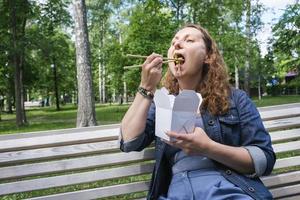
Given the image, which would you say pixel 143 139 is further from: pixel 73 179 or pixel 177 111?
pixel 177 111

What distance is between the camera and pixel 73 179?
2.83 metres

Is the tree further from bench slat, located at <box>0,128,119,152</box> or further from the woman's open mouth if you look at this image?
the woman's open mouth

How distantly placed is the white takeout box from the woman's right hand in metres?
0.17

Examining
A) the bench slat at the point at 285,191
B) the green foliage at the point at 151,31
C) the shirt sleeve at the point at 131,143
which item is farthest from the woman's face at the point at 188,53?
the green foliage at the point at 151,31

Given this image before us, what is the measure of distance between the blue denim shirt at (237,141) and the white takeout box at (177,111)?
1.12ft

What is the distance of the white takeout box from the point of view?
→ 2170 mm

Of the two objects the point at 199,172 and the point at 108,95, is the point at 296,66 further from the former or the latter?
the point at 108,95

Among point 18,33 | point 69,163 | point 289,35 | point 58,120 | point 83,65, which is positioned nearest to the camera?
point 69,163

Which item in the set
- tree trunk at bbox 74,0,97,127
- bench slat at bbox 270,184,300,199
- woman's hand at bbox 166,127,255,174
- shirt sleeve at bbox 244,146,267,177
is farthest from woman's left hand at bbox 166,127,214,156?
tree trunk at bbox 74,0,97,127

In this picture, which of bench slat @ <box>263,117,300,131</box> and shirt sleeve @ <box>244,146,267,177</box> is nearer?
shirt sleeve @ <box>244,146,267,177</box>

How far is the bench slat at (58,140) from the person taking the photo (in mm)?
2746

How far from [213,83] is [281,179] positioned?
1.21 m

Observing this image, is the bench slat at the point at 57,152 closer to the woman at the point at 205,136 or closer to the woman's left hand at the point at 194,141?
the woman at the point at 205,136

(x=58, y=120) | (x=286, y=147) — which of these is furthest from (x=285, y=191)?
(x=58, y=120)
